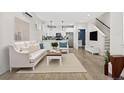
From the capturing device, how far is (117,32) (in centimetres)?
540

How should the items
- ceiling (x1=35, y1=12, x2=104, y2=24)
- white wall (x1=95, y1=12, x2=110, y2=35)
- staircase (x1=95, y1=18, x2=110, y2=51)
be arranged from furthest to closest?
white wall (x1=95, y1=12, x2=110, y2=35), ceiling (x1=35, y1=12, x2=104, y2=24), staircase (x1=95, y1=18, x2=110, y2=51)

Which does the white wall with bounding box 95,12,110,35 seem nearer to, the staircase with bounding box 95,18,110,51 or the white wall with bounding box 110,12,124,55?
the staircase with bounding box 95,18,110,51

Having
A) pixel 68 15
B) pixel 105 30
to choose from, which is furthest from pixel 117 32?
pixel 68 15

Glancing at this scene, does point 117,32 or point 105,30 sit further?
point 105,30

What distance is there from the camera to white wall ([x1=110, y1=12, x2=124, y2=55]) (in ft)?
17.3

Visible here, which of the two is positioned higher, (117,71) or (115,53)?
(115,53)

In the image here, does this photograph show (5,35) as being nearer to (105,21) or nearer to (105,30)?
(105,30)

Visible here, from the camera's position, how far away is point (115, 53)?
5422mm

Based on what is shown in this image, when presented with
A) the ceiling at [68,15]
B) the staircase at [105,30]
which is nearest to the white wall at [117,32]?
the staircase at [105,30]

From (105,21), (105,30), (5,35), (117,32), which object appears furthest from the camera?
(105,21)

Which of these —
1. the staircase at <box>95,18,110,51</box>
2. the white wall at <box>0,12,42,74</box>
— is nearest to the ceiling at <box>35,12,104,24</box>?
the staircase at <box>95,18,110,51</box>

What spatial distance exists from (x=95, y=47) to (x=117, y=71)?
260 inches
